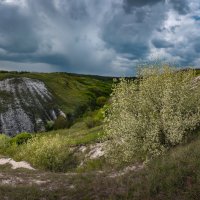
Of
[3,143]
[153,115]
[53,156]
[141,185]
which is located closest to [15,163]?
[53,156]

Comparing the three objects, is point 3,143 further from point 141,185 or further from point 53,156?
point 141,185

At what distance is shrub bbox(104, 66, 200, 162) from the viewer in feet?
100

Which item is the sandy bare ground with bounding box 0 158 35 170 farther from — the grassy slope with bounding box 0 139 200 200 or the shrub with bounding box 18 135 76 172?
the grassy slope with bounding box 0 139 200 200

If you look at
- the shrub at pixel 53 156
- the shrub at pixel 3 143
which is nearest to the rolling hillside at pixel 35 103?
the shrub at pixel 3 143

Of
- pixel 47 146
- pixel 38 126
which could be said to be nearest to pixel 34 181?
pixel 47 146

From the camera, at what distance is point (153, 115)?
3303cm

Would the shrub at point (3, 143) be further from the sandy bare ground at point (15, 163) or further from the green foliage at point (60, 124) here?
the green foliage at point (60, 124)

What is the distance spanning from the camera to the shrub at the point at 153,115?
3061cm

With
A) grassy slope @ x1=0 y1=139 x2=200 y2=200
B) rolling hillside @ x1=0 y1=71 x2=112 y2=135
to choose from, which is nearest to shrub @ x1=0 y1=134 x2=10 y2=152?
rolling hillside @ x1=0 y1=71 x2=112 y2=135

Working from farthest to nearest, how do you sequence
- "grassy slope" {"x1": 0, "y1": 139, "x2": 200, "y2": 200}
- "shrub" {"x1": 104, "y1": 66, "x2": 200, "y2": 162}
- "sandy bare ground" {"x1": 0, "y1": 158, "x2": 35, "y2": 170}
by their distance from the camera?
"sandy bare ground" {"x1": 0, "y1": 158, "x2": 35, "y2": 170}, "shrub" {"x1": 104, "y1": 66, "x2": 200, "y2": 162}, "grassy slope" {"x1": 0, "y1": 139, "x2": 200, "y2": 200}

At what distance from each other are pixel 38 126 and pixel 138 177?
78617 millimetres

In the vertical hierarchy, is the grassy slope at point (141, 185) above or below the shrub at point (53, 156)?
above

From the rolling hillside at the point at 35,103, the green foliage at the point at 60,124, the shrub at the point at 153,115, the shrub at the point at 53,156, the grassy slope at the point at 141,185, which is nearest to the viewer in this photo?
the grassy slope at the point at 141,185

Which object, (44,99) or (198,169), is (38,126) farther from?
(198,169)
